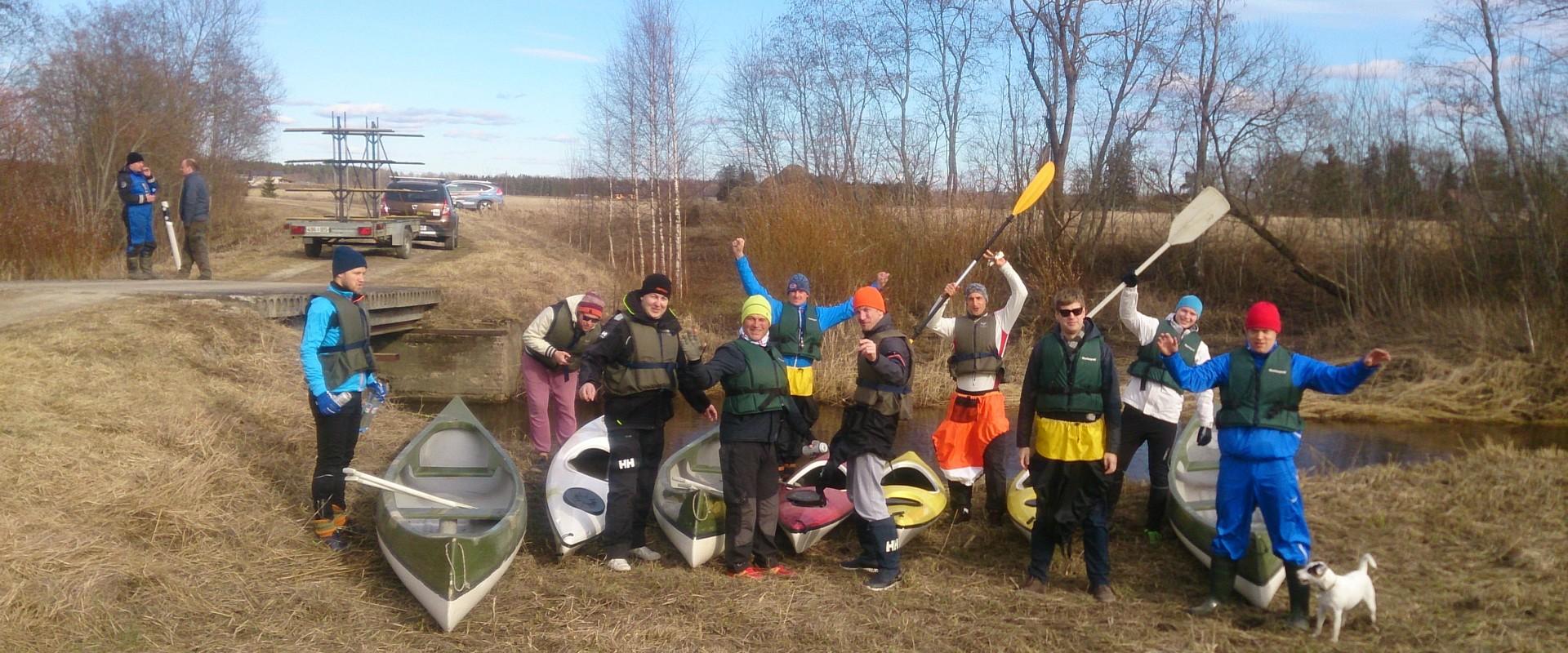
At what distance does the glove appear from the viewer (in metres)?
5.02

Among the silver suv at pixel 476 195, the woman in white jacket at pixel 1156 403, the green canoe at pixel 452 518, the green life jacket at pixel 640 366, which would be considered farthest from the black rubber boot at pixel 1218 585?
the silver suv at pixel 476 195

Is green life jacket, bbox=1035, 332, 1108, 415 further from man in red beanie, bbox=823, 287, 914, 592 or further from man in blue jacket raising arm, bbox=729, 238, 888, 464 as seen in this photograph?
man in blue jacket raising arm, bbox=729, 238, 888, 464

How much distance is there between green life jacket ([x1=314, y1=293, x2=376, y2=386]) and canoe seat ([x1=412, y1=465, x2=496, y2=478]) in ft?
4.31

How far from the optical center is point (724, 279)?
17.5 metres

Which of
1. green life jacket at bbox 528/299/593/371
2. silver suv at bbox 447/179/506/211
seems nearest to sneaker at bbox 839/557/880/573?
green life jacket at bbox 528/299/593/371

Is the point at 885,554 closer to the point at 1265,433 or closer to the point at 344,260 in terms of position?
the point at 1265,433

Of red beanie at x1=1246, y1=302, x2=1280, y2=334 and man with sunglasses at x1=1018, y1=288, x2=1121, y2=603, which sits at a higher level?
red beanie at x1=1246, y1=302, x2=1280, y2=334

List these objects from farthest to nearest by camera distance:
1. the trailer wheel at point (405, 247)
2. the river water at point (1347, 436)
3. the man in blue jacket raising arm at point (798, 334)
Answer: the trailer wheel at point (405, 247)
the river water at point (1347, 436)
the man in blue jacket raising arm at point (798, 334)

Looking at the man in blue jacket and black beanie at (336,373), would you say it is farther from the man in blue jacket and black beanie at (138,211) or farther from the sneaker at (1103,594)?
the man in blue jacket and black beanie at (138,211)

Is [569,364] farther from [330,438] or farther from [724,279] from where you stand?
[724,279]

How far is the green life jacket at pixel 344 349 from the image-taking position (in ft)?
16.6

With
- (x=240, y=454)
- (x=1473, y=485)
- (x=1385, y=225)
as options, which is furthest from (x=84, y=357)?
(x=1385, y=225)

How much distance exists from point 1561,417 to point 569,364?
10.8 m

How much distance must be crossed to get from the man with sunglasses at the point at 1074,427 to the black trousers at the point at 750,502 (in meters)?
1.19
